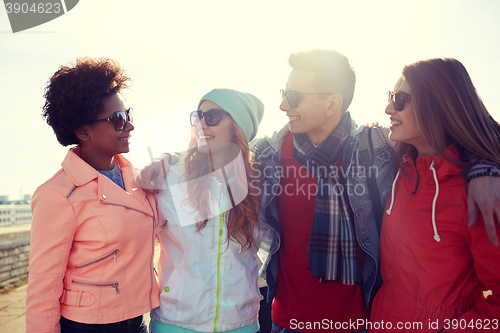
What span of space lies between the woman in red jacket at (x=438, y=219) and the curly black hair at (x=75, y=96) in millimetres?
1761

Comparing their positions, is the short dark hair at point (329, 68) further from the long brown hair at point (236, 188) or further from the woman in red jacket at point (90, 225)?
the woman in red jacket at point (90, 225)

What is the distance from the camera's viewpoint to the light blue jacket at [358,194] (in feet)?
7.19

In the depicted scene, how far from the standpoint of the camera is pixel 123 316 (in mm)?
1894

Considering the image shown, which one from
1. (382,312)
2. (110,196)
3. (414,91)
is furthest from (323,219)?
(110,196)

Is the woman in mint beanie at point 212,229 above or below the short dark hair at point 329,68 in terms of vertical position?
below

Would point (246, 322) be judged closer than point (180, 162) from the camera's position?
Yes

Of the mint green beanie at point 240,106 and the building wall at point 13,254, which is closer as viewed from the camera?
the mint green beanie at point 240,106

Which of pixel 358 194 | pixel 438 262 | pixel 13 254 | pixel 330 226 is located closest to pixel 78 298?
pixel 330 226

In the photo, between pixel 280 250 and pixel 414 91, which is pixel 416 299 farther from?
pixel 414 91

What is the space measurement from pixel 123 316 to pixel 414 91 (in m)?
2.06

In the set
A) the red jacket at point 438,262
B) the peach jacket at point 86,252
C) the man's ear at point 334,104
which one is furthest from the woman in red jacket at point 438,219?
the peach jacket at point 86,252

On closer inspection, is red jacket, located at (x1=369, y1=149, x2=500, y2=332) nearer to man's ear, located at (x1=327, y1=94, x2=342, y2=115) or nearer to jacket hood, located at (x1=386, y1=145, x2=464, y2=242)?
jacket hood, located at (x1=386, y1=145, x2=464, y2=242)

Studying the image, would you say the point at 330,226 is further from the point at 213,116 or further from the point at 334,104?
the point at 213,116

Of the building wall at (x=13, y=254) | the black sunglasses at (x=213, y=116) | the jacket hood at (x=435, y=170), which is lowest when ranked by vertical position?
the building wall at (x=13, y=254)
